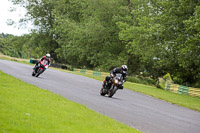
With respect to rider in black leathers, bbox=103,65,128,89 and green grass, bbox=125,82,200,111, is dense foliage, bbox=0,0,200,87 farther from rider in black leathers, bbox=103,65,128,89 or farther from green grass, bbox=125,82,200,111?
rider in black leathers, bbox=103,65,128,89

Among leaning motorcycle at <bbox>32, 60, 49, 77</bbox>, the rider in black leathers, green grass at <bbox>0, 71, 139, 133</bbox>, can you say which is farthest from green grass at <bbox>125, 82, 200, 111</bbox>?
green grass at <bbox>0, 71, 139, 133</bbox>

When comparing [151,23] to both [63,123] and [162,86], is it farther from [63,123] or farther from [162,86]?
[63,123]

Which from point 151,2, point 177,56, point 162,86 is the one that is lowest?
point 162,86

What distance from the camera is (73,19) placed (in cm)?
6494

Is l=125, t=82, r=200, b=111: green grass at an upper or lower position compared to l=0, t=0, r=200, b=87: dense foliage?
lower

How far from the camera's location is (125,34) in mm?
43094

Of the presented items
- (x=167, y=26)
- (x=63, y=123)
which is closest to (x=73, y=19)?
(x=167, y=26)

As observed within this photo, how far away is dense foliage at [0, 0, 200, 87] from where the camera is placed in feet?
109

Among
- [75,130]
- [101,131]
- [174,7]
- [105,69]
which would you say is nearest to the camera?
[75,130]

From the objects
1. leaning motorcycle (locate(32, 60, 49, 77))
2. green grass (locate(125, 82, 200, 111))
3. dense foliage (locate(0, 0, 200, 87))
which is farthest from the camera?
dense foliage (locate(0, 0, 200, 87))

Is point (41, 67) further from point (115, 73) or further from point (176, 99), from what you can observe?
point (176, 99)

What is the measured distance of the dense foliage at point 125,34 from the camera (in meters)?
33.2

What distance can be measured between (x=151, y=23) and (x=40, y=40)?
3388 cm

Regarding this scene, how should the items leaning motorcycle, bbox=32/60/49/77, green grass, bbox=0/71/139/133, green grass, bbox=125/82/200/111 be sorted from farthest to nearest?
leaning motorcycle, bbox=32/60/49/77, green grass, bbox=125/82/200/111, green grass, bbox=0/71/139/133
